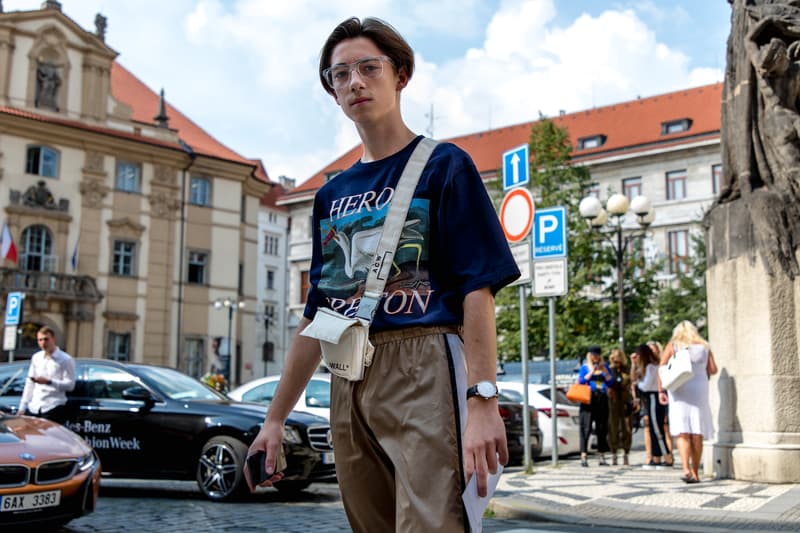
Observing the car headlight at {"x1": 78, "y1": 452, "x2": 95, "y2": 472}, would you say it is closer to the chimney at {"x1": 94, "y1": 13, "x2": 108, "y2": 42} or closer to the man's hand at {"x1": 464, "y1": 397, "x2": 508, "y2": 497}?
the man's hand at {"x1": 464, "y1": 397, "x2": 508, "y2": 497}

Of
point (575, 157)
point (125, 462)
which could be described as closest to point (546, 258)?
point (125, 462)

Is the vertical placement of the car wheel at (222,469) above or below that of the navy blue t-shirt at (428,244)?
below

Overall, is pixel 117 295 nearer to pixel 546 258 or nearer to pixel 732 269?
pixel 546 258

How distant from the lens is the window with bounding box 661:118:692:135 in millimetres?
56094

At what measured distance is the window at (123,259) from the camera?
43125 mm

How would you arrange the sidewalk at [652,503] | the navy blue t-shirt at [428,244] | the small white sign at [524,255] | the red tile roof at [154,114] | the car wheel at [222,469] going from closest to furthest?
the navy blue t-shirt at [428,244] < the sidewalk at [652,503] < the car wheel at [222,469] < the small white sign at [524,255] < the red tile roof at [154,114]

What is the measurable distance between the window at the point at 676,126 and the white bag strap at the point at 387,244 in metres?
56.7

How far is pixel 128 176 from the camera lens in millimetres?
43781

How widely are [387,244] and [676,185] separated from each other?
55.5 meters

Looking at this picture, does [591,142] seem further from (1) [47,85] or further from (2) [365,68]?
(2) [365,68]

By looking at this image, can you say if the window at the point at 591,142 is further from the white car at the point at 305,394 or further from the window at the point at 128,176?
the white car at the point at 305,394

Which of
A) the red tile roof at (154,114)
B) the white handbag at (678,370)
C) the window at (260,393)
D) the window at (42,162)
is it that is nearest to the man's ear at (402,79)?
the white handbag at (678,370)

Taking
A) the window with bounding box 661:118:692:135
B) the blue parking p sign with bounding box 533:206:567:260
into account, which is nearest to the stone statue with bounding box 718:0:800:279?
the blue parking p sign with bounding box 533:206:567:260

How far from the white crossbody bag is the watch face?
327 millimetres
